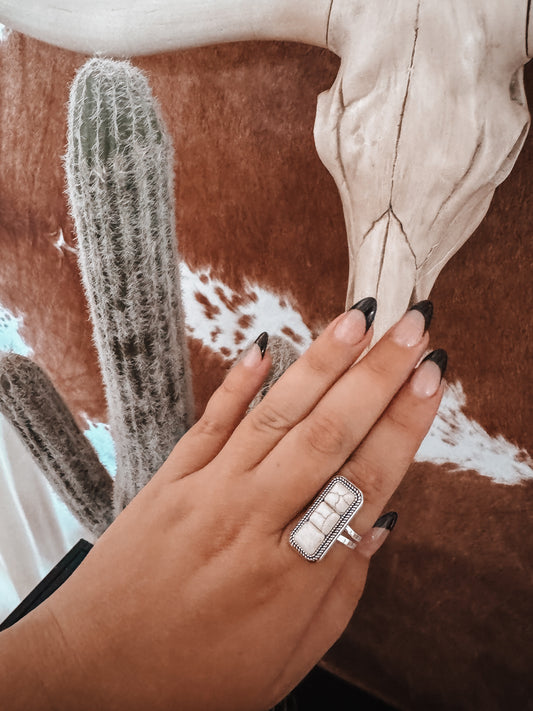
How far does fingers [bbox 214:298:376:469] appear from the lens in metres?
0.31

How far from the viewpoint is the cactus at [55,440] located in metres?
0.58

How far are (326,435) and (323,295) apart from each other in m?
0.20

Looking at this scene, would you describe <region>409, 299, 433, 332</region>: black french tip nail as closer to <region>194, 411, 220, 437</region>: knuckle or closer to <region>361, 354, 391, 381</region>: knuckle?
<region>361, 354, 391, 381</region>: knuckle

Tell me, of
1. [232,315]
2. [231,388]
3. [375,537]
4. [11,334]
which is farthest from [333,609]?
[11,334]

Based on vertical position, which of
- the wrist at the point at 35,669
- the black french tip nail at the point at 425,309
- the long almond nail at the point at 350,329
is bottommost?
the wrist at the point at 35,669

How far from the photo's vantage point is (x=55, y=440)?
615 mm

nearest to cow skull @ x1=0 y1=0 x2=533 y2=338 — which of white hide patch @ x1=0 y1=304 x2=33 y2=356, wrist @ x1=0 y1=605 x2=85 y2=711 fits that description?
wrist @ x1=0 y1=605 x2=85 y2=711

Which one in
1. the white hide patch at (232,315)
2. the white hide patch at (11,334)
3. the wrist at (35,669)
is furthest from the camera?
the white hide patch at (11,334)

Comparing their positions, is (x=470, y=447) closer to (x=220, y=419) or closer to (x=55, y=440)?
(x=220, y=419)

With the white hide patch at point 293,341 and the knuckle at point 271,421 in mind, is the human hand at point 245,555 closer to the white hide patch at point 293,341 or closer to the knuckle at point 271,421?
the knuckle at point 271,421

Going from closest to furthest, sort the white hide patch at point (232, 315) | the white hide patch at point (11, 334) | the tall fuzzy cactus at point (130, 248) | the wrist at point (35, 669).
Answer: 1. the wrist at point (35, 669)
2. the tall fuzzy cactus at point (130, 248)
3. the white hide patch at point (232, 315)
4. the white hide patch at point (11, 334)

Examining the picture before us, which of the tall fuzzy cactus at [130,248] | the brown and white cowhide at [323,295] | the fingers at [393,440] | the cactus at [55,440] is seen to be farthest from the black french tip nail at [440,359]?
the cactus at [55,440]

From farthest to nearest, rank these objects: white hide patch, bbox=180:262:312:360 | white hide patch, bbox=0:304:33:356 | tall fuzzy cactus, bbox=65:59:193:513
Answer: white hide patch, bbox=0:304:33:356
white hide patch, bbox=180:262:312:360
tall fuzzy cactus, bbox=65:59:193:513

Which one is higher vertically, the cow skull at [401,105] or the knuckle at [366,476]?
the cow skull at [401,105]
